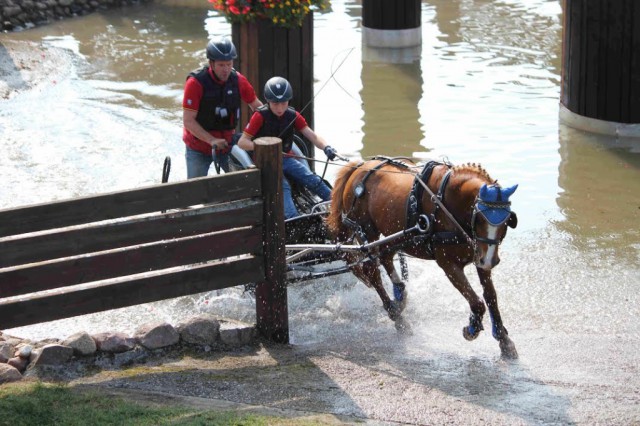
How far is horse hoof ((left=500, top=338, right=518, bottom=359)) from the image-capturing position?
311 inches

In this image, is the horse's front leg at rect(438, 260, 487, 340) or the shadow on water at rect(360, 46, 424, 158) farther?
the shadow on water at rect(360, 46, 424, 158)

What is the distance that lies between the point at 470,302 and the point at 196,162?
3.07 meters

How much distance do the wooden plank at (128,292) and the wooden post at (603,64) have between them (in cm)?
725

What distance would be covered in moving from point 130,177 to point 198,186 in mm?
5343

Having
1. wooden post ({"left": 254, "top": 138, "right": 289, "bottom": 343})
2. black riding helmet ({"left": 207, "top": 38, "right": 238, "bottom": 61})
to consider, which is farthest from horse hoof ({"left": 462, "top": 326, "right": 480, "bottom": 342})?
black riding helmet ({"left": 207, "top": 38, "right": 238, "bottom": 61})

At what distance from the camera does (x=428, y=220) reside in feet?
26.0

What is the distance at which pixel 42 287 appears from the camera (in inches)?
284

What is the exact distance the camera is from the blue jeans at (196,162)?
32.3 ft

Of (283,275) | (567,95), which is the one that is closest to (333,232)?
(283,275)

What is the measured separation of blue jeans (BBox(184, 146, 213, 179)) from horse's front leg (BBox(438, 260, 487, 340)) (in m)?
2.74

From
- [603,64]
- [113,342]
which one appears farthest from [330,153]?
[603,64]

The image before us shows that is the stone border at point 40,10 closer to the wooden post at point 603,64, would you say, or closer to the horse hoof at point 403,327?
the wooden post at point 603,64

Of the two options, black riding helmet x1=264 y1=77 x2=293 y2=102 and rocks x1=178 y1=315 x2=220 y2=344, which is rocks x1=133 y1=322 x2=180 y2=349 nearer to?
rocks x1=178 y1=315 x2=220 y2=344

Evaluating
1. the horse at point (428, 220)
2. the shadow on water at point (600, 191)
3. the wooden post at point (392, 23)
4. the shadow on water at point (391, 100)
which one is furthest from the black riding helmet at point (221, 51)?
the wooden post at point (392, 23)
